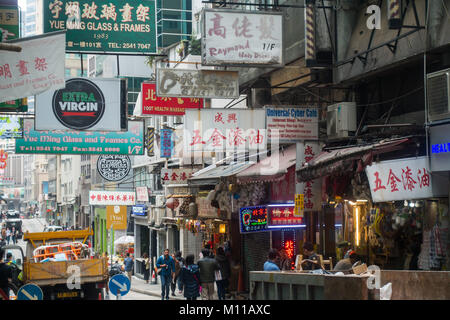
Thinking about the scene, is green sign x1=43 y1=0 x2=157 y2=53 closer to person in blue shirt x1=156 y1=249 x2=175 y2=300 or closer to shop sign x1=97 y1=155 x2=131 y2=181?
person in blue shirt x1=156 y1=249 x2=175 y2=300

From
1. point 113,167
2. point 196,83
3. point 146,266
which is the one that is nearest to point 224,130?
point 196,83

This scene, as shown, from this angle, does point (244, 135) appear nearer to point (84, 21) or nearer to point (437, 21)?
point (84, 21)

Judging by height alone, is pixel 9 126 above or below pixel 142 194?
above

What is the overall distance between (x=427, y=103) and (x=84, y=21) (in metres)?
8.48

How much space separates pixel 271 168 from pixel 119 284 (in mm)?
6100

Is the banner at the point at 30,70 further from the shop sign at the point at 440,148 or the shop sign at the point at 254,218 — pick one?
the shop sign at the point at 254,218

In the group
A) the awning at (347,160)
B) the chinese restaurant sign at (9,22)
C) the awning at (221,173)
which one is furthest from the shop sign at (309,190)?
the chinese restaurant sign at (9,22)

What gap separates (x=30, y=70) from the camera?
13.1 metres

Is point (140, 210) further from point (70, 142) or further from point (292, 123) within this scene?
point (292, 123)

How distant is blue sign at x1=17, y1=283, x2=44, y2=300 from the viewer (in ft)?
47.3

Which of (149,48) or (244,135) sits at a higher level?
(149,48)

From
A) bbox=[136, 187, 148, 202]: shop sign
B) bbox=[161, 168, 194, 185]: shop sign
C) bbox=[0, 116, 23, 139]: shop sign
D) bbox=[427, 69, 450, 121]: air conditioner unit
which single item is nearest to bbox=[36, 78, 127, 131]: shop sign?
bbox=[427, 69, 450, 121]: air conditioner unit
